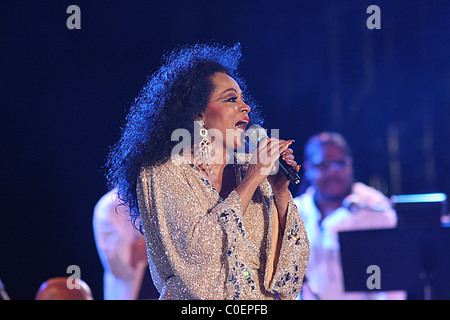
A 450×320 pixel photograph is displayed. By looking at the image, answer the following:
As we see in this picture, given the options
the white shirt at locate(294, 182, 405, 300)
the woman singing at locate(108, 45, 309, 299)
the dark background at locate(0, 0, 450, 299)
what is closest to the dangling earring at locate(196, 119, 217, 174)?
the woman singing at locate(108, 45, 309, 299)

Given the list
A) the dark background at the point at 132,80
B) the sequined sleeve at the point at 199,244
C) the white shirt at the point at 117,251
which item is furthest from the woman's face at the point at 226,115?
the dark background at the point at 132,80

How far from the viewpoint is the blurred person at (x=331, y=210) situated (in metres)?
3.71

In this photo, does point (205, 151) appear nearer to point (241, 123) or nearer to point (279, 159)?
point (241, 123)

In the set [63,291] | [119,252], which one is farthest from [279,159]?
[119,252]

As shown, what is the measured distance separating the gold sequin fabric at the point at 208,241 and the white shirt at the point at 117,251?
143 cm

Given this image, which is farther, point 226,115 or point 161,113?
point 161,113

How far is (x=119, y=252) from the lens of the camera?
3.22m

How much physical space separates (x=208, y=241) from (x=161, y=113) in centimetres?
60

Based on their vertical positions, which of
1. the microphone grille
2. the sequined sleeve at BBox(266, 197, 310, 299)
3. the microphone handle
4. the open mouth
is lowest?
the sequined sleeve at BBox(266, 197, 310, 299)

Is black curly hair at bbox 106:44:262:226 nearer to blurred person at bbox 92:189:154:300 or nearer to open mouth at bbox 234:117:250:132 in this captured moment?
open mouth at bbox 234:117:250:132

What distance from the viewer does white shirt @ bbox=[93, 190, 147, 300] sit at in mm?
3221

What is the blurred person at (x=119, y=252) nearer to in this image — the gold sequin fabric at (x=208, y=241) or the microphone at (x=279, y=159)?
the gold sequin fabric at (x=208, y=241)

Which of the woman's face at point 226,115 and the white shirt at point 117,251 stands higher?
the woman's face at point 226,115

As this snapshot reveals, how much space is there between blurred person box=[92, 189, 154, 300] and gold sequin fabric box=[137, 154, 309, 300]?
141 cm
